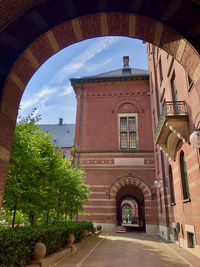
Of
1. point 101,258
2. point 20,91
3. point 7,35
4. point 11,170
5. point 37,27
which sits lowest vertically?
point 101,258

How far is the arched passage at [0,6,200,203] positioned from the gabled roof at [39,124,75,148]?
4087cm

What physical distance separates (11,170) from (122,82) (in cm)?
1906

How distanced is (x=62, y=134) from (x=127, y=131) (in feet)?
92.9

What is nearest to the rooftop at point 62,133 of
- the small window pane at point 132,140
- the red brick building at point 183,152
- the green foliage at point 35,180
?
the small window pane at point 132,140

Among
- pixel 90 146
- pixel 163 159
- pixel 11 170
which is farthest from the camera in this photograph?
pixel 90 146

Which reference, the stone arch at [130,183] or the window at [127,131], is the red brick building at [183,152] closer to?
the stone arch at [130,183]

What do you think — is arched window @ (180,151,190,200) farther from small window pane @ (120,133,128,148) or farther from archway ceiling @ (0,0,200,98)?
small window pane @ (120,133,128,148)

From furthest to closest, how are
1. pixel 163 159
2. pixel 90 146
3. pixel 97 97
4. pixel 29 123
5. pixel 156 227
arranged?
pixel 97 97
pixel 90 146
pixel 156 227
pixel 163 159
pixel 29 123

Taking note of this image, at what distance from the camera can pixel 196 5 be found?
4438mm

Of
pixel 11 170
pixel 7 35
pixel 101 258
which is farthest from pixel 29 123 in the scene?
pixel 101 258

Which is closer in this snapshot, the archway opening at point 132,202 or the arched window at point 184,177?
the arched window at point 184,177

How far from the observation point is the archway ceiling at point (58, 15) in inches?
174

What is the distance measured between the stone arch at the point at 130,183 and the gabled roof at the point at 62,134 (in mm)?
25839

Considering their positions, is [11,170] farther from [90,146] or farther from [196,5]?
[90,146]
